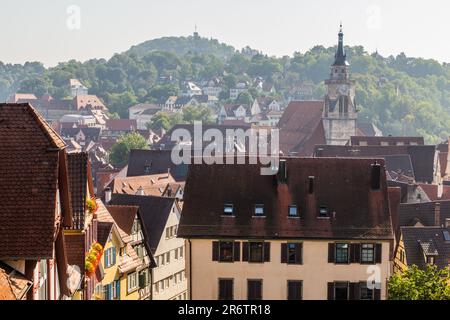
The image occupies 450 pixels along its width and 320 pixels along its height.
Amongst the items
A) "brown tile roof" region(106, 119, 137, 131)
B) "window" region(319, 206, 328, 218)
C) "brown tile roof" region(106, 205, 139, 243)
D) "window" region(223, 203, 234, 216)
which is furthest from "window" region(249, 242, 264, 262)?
"brown tile roof" region(106, 119, 137, 131)

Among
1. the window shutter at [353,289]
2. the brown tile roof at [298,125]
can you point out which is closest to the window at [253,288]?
the window shutter at [353,289]

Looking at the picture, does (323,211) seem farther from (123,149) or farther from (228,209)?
(123,149)

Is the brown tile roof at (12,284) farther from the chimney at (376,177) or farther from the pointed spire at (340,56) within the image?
the pointed spire at (340,56)

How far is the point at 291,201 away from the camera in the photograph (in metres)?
33.4

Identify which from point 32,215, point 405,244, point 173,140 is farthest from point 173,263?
point 173,140

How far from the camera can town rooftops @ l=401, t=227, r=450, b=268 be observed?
39.3 meters

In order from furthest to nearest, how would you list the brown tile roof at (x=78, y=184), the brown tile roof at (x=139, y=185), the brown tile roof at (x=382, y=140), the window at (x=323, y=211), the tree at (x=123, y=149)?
the tree at (x=123, y=149) → the brown tile roof at (x=382, y=140) → the brown tile roof at (x=139, y=185) → the window at (x=323, y=211) → the brown tile roof at (x=78, y=184)

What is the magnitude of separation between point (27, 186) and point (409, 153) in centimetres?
7456

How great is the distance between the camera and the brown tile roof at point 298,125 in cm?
13200

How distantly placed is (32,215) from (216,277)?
748 inches

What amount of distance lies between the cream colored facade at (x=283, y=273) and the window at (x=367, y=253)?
8.9 inches

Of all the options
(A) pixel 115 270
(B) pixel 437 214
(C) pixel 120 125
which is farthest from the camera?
(C) pixel 120 125

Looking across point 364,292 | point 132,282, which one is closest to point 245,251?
point 364,292
